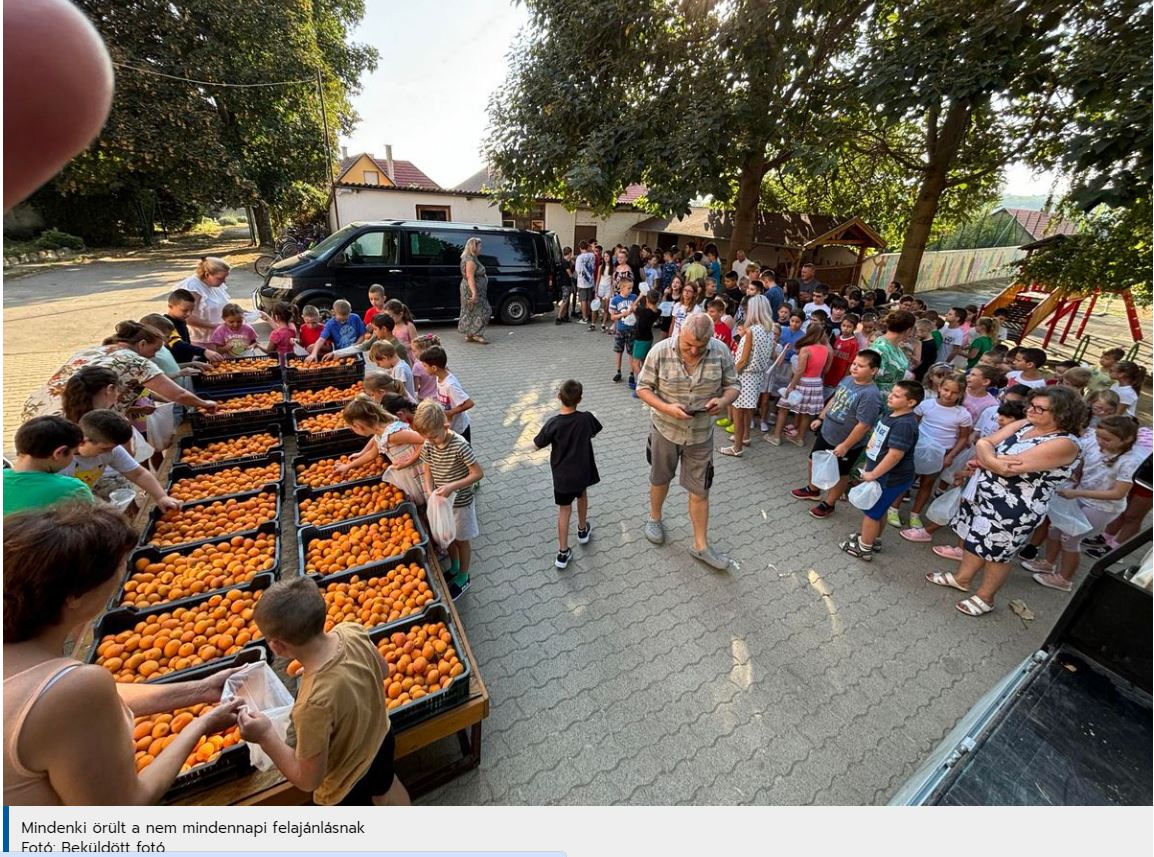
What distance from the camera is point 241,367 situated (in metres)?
5.91

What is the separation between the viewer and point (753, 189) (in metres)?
11.1

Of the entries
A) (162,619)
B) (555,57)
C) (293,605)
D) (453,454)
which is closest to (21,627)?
(293,605)

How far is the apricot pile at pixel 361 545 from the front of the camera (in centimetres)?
325

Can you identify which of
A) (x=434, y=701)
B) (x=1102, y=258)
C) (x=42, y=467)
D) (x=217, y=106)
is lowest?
(x=434, y=701)

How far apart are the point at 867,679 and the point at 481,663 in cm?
250

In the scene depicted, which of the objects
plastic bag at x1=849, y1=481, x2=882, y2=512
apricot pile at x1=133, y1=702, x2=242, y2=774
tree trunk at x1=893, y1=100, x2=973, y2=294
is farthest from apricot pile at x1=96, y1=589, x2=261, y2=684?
tree trunk at x1=893, y1=100, x2=973, y2=294

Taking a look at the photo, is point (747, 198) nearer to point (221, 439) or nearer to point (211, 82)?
point (221, 439)

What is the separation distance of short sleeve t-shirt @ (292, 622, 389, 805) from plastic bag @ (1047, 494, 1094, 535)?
4.80 metres

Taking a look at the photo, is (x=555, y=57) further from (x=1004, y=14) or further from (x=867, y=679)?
(x=867, y=679)

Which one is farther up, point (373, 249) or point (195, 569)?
point (373, 249)

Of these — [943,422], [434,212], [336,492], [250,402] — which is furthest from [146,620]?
[434,212]

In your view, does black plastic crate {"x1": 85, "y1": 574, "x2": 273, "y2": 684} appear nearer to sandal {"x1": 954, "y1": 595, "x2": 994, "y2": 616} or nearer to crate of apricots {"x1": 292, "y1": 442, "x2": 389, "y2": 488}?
crate of apricots {"x1": 292, "y1": 442, "x2": 389, "y2": 488}

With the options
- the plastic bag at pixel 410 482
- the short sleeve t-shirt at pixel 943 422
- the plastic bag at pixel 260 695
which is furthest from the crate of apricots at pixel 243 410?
the short sleeve t-shirt at pixel 943 422

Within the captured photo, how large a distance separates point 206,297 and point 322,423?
10.0 ft
